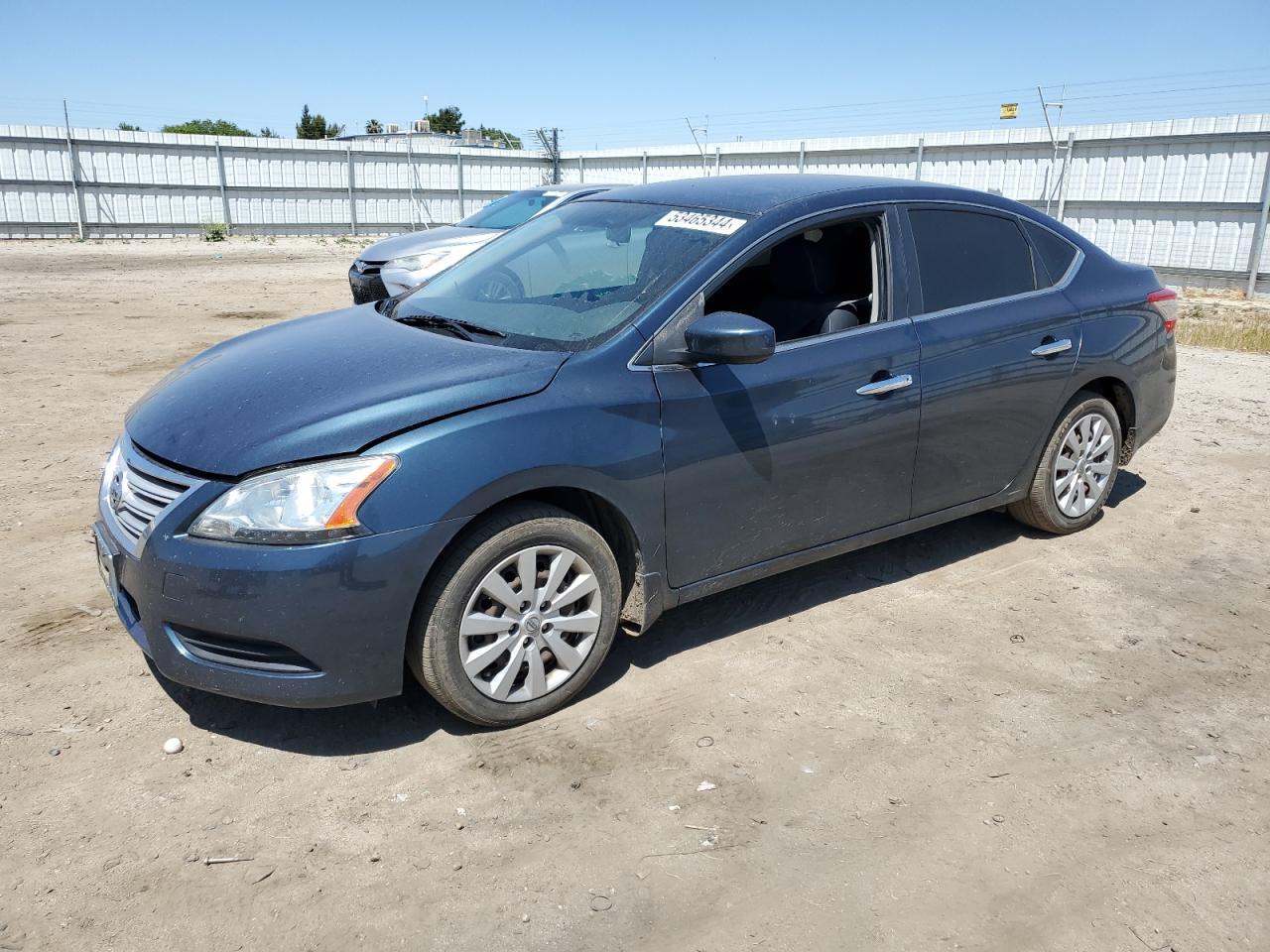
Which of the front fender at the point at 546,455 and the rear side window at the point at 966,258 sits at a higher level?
the rear side window at the point at 966,258

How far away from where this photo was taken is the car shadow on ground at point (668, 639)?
3418mm

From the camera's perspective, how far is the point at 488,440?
3176 mm

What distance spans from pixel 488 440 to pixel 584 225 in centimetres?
170

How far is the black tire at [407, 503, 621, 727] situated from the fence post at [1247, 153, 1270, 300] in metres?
15.7

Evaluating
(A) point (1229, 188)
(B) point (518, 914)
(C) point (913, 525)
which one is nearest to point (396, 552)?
(B) point (518, 914)

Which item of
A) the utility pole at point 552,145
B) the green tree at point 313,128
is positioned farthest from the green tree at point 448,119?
the utility pole at point 552,145

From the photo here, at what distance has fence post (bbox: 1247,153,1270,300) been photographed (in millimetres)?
15016

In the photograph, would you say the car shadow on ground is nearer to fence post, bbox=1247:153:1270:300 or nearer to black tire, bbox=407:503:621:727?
black tire, bbox=407:503:621:727

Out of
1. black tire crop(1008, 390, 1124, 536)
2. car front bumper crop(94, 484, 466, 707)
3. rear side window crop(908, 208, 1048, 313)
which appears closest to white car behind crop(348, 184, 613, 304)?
rear side window crop(908, 208, 1048, 313)

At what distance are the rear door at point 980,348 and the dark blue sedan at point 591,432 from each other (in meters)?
0.01

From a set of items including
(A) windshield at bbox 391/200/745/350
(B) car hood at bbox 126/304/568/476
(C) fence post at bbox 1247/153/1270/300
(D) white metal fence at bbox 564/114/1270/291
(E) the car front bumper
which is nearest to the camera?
(E) the car front bumper

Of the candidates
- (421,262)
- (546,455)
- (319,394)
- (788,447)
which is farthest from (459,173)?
(546,455)

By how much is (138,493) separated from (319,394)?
670 millimetres

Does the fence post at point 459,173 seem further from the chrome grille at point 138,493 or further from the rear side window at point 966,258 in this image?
the chrome grille at point 138,493
